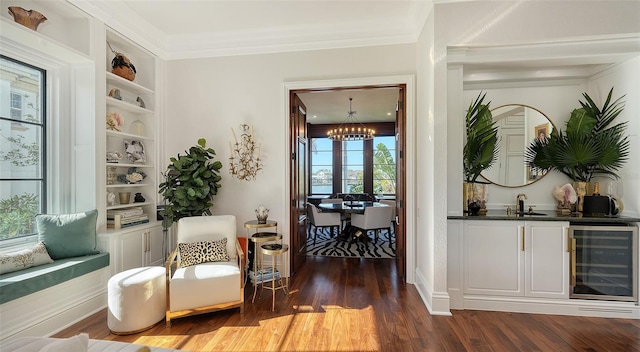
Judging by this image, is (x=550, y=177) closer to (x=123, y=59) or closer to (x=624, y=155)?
(x=624, y=155)

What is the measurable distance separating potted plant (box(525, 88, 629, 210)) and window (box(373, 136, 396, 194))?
16.4ft

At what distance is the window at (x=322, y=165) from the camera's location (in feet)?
27.8

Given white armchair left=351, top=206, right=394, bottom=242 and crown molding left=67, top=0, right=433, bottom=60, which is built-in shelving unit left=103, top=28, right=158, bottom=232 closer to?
crown molding left=67, top=0, right=433, bottom=60

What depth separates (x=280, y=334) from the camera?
230 cm

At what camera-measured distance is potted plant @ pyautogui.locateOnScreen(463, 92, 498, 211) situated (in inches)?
115

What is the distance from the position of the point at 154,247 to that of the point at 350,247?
3.21 metres

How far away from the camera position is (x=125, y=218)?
3240 mm

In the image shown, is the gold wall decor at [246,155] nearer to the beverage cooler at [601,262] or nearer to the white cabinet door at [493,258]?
the white cabinet door at [493,258]

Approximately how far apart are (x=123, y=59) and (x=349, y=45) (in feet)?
9.42

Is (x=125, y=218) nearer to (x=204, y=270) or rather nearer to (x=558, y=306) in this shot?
(x=204, y=270)

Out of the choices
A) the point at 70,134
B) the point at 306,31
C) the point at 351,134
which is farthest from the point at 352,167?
the point at 70,134

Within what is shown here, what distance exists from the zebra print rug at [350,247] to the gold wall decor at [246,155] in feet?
6.24

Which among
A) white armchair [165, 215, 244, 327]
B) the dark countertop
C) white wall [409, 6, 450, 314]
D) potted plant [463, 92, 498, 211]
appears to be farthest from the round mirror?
white armchair [165, 215, 244, 327]

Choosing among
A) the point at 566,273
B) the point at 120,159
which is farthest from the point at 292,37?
the point at 566,273
